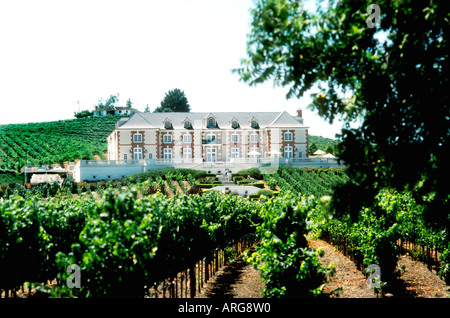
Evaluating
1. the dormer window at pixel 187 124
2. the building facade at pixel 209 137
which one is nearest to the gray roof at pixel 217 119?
the building facade at pixel 209 137

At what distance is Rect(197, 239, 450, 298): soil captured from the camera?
449 inches

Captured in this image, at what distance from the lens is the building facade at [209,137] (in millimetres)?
56031

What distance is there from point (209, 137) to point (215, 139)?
97 centimetres

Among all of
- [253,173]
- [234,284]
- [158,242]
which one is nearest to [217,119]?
[253,173]

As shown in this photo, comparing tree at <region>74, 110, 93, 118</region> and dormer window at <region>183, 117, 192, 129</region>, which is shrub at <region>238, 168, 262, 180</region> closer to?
dormer window at <region>183, 117, 192, 129</region>

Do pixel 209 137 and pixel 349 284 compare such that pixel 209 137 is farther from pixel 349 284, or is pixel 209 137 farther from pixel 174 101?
pixel 349 284

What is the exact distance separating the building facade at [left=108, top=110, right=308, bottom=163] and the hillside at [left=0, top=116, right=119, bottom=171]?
13.4 meters

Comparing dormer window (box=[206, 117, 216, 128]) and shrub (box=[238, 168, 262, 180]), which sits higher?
dormer window (box=[206, 117, 216, 128])

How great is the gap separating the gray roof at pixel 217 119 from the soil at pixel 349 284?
42793 mm

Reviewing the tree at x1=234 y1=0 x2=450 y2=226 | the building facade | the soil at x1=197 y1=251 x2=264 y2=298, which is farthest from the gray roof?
the tree at x1=234 y1=0 x2=450 y2=226

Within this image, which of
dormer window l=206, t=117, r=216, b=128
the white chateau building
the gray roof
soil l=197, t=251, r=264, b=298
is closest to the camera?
soil l=197, t=251, r=264, b=298

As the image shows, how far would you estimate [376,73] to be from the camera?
7152 millimetres
